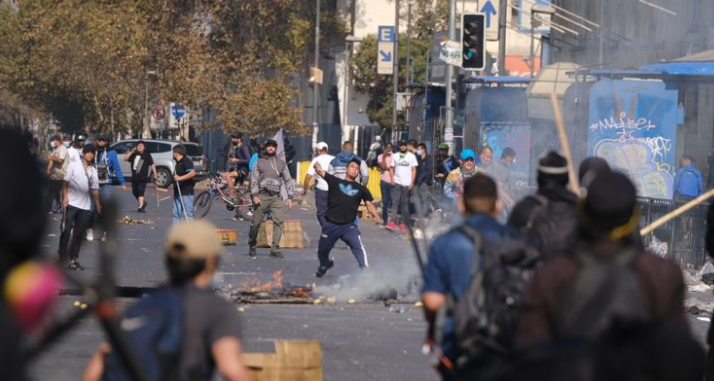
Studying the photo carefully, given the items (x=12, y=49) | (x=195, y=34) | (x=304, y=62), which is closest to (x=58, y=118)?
(x=12, y=49)

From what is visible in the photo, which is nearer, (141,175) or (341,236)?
(341,236)

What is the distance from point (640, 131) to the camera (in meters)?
21.4

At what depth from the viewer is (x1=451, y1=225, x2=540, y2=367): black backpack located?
5.07m

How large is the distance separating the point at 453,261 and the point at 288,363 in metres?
1.59

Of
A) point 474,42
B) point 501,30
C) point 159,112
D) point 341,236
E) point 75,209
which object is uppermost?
point 501,30

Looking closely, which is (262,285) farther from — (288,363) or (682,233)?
(288,363)

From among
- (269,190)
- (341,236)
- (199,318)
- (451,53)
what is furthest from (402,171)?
(199,318)

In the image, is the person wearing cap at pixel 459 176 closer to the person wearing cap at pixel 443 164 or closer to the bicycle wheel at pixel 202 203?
the person wearing cap at pixel 443 164

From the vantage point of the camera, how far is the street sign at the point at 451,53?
2306 centimetres

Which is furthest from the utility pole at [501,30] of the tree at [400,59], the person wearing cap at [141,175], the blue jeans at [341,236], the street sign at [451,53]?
the tree at [400,59]

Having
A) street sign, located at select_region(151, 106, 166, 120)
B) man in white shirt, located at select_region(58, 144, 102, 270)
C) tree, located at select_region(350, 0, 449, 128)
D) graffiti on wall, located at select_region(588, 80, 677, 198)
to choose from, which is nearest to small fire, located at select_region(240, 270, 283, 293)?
man in white shirt, located at select_region(58, 144, 102, 270)

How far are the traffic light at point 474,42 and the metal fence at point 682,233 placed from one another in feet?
17.5

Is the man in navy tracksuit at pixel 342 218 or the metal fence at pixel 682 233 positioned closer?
the man in navy tracksuit at pixel 342 218

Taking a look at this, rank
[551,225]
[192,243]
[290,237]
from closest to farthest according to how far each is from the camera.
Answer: [192,243] < [551,225] < [290,237]
